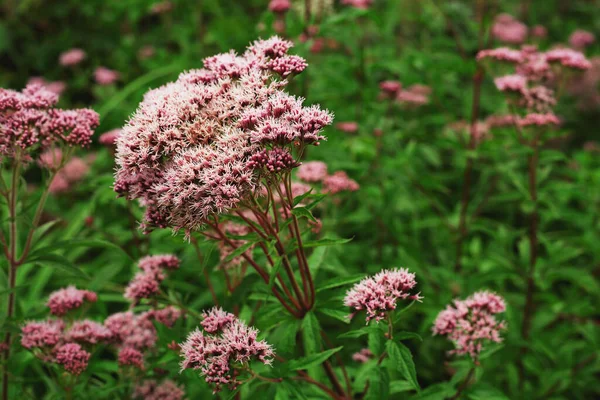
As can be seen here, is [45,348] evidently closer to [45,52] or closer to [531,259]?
[531,259]

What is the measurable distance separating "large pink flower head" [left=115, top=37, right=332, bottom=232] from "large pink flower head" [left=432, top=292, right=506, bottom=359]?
1219 mm

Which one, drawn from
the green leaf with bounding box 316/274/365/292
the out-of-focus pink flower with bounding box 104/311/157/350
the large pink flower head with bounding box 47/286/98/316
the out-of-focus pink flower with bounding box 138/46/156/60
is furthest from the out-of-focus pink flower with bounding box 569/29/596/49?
the large pink flower head with bounding box 47/286/98/316

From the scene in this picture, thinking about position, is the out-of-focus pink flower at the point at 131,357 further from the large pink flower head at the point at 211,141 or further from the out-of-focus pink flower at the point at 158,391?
the large pink flower head at the point at 211,141

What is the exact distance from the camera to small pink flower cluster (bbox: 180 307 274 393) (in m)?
2.22

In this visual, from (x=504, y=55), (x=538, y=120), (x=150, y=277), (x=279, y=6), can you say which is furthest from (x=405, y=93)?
Answer: (x=150, y=277)

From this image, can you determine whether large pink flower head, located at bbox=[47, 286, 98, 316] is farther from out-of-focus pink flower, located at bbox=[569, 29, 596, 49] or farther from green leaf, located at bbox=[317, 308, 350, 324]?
out-of-focus pink flower, located at bbox=[569, 29, 596, 49]

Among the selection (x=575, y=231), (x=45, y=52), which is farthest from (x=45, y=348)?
(x=45, y=52)

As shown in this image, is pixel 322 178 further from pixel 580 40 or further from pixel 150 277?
pixel 580 40

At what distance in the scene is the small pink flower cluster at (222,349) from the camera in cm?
222

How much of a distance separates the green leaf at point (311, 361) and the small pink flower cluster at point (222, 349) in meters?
0.16

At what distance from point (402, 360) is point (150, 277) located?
4.48ft

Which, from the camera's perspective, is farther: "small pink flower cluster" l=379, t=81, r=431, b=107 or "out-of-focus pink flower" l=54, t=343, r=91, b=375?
"small pink flower cluster" l=379, t=81, r=431, b=107

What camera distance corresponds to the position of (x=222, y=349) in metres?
2.26

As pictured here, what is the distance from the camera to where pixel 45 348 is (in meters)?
2.82
